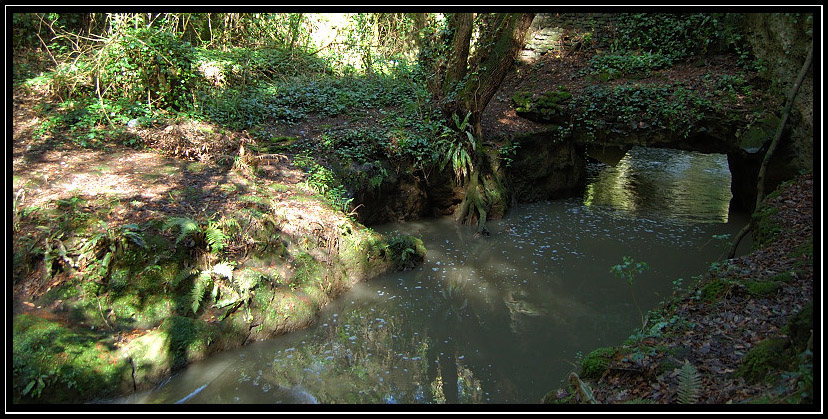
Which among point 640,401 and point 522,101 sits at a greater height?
point 522,101

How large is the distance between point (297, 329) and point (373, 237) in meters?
2.12

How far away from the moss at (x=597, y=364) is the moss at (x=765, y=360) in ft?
3.30

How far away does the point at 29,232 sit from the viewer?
214 inches

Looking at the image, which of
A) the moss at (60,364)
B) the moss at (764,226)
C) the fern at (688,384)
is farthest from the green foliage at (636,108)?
the moss at (60,364)

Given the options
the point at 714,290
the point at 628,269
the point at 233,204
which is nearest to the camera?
the point at 714,290

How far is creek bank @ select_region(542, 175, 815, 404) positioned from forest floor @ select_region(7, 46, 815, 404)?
1 cm

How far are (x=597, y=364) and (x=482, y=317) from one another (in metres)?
2.28

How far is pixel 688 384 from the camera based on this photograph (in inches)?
141

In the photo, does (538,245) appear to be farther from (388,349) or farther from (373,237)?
(388,349)

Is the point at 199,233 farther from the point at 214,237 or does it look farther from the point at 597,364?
the point at 597,364

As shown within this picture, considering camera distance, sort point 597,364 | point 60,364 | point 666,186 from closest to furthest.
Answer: point 597,364, point 60,364, point 666,186

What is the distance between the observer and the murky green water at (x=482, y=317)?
5.06 metres

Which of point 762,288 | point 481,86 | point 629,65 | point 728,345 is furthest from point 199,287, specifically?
point 629,65

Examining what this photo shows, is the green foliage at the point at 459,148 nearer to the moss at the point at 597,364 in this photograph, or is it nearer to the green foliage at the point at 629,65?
the green foliage at the point at 629,65
